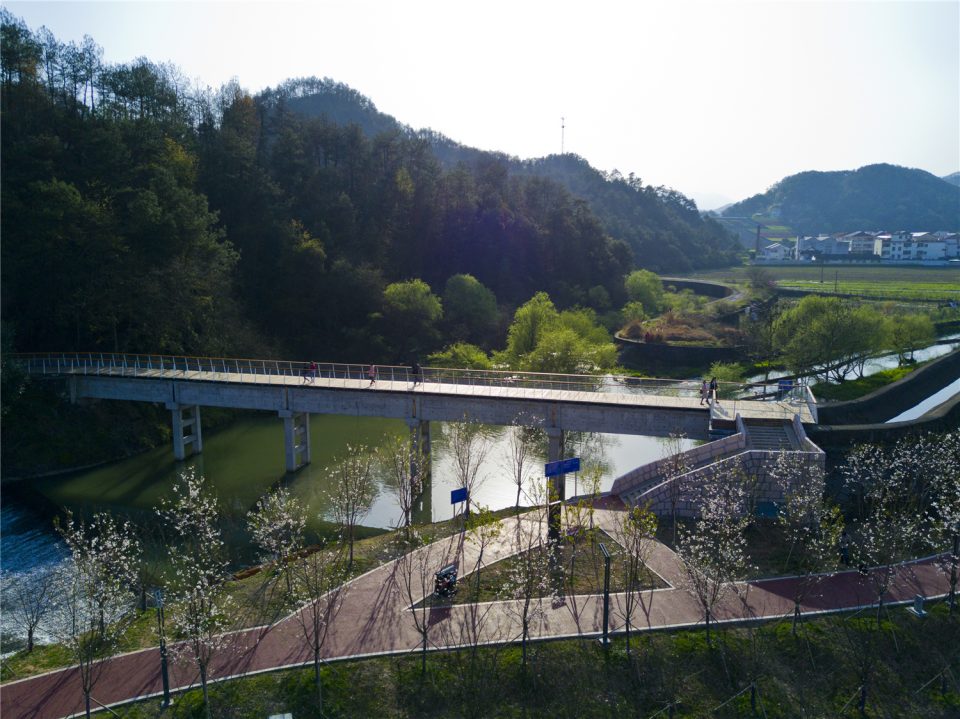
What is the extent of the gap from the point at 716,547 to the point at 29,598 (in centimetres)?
2129

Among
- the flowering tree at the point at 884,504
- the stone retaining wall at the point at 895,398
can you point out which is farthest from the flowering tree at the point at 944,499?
the stone retaining wall at the point at 895,398

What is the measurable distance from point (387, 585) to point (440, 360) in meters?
34.3

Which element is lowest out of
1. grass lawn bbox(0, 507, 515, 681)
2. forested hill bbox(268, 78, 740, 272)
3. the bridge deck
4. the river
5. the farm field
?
the river

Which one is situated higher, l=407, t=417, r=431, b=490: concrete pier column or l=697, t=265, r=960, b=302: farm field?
l=697, t=265, r=960, b=302: farm field

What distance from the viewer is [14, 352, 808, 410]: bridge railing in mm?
33875

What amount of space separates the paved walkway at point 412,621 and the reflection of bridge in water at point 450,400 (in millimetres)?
6959

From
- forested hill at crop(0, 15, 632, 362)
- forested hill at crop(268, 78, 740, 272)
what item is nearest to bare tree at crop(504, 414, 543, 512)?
forested hill at crop(0, 15, 632, 362)

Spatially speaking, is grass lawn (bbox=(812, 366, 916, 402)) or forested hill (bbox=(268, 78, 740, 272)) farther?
forested hill (bbox=(268, 78, 740, 272))

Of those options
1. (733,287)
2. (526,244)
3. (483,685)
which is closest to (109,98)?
(526,244)

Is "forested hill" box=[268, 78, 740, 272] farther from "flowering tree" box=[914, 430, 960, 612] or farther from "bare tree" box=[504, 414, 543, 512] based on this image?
"flowering tree" box=[914, 430, 960, 612]

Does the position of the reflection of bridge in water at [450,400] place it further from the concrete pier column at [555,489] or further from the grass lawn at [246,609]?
the grass lawn at [246,609]

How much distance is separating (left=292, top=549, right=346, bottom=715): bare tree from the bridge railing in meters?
13.6

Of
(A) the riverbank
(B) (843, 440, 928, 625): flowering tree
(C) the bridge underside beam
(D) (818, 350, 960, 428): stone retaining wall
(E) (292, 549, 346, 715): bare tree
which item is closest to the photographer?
(E) (292, 549, 346, 715): bare tree

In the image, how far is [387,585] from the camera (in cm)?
2134
